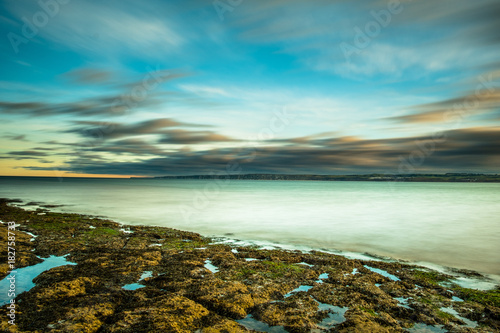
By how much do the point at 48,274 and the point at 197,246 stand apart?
5776 millimetres

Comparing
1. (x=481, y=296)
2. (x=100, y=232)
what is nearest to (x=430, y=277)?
(x=481, y=296)

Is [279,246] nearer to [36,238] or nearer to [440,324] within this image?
[440,324]

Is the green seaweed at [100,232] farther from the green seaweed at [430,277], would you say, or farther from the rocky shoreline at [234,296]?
the green seaweed at [430,277]

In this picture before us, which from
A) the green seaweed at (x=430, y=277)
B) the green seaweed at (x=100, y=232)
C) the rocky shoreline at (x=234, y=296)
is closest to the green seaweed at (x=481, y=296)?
the rocky shoreline at (x=234, y=296)

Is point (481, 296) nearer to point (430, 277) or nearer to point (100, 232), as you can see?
point (430, 277)

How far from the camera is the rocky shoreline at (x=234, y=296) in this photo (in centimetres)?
A: 560

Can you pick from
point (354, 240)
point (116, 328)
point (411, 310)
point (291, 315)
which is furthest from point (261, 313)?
point (354, 240)

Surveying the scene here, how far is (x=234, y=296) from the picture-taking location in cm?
672

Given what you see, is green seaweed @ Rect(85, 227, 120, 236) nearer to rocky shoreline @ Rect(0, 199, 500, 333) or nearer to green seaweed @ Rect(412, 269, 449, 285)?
rocky shoreline @ Rect(0, 199, 500, 333)

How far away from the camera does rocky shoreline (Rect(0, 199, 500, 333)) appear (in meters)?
5.60

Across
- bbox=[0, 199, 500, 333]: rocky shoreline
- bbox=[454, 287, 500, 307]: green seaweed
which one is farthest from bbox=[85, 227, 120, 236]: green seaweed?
bbox=[454, 287, 500, 307]: green seaweed

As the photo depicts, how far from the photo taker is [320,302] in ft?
22.5

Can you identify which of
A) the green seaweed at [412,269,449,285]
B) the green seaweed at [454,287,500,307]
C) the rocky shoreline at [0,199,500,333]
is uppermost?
the rocky shoreline at [0,199,500,333]

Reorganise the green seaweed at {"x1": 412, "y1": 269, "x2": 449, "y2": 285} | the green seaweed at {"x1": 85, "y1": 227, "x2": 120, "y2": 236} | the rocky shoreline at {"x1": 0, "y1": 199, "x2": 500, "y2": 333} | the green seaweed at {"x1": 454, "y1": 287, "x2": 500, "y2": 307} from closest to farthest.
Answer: the rocky shoreline at {"x1": 0, "y1": 199, "x2": 500, "y2": 333}
the green seaweed at {"x1": 454, "y1": 287, "x2": 500, "y2": 307}
the green seaweed at {"x1": 412, "y1": 269, "x2": 449, "y2": 285}
the green seaweed at {"x1": 85, "y1": 227, "x2": 120, "y2": 236}
